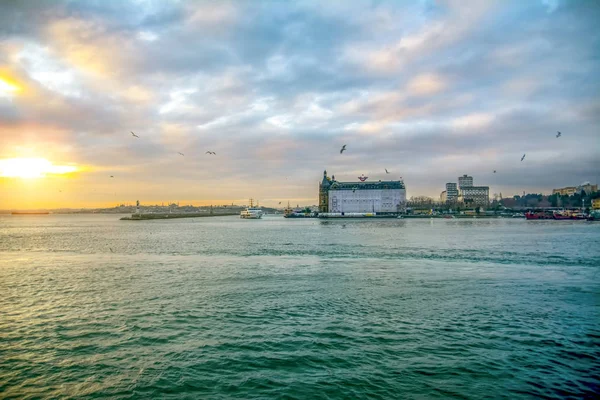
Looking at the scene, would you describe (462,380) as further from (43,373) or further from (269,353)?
(43,373)

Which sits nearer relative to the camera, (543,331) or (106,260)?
(543,331)

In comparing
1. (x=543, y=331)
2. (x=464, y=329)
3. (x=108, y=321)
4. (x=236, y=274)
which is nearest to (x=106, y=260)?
(x=236, y=274)

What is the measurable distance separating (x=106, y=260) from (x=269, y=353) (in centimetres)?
2622

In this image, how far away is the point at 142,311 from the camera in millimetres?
16031

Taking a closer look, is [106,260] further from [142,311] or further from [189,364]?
[189,364]

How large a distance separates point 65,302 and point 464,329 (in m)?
16.6

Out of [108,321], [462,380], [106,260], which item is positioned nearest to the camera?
[462,380]

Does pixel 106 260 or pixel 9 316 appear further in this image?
pixel 106 260

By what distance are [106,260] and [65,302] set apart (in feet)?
52.7

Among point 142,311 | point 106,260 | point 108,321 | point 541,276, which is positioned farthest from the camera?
point 106,260

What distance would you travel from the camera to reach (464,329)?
519 inches

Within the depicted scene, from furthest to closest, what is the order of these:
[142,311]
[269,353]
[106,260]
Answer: [106,260] → [142,311] → [269,353]

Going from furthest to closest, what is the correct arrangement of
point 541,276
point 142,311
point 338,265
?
point 338,265
point 541,276
point 142,311

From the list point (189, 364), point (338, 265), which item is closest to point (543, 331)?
point (189, 364)
